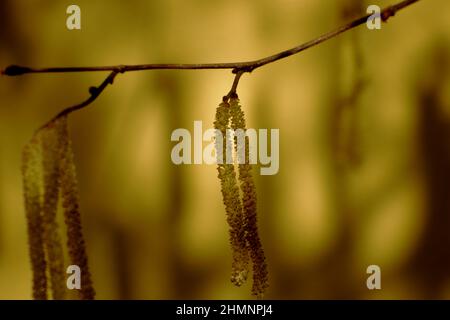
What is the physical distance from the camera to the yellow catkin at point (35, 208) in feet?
1.62

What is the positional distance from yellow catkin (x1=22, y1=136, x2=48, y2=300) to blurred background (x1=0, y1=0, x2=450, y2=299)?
46 cm

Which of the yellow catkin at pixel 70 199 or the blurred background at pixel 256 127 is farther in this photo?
the blurred background at pixel 256 127

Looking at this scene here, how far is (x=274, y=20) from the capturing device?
0.92 meters

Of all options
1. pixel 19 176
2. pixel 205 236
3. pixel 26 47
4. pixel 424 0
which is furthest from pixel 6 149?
pixel 424 0

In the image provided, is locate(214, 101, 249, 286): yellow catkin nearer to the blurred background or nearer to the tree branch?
the tree branch

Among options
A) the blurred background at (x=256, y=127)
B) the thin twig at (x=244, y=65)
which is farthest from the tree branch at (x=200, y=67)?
the blurred background at (x=256, y=127)

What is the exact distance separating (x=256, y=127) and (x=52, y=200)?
513 mm

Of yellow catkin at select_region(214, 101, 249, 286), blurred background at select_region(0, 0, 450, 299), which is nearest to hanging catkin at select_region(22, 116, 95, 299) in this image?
yellow catkin at select_region(214, 101, 249, 286)

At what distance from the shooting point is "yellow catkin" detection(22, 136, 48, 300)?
49 centimetres

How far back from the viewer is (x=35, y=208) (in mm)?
503

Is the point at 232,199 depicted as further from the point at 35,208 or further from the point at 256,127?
the point at 256,127

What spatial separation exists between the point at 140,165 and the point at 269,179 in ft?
0.79

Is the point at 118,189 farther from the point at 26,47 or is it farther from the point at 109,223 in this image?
the point at 26,47

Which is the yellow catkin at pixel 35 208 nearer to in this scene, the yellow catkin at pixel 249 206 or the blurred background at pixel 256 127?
the yellow catkin at pixel 249 206
